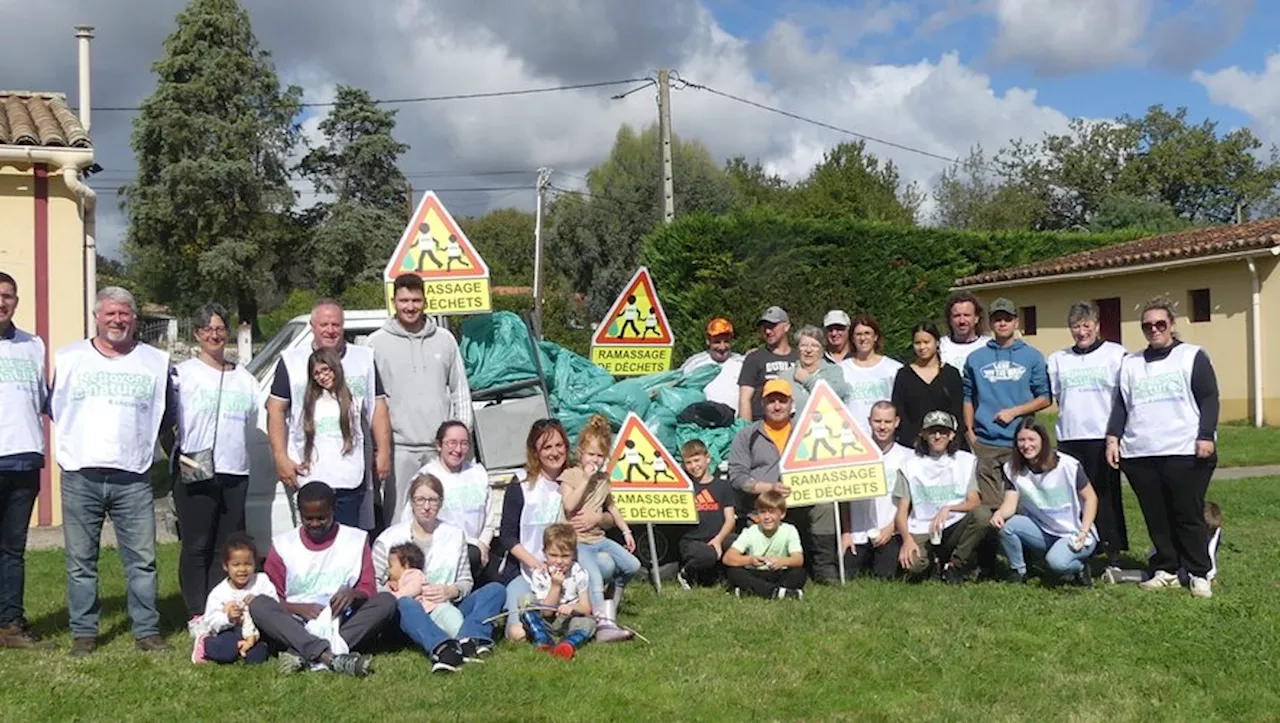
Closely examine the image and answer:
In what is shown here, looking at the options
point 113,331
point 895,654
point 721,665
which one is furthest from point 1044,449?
point 113,331

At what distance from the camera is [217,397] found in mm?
6309

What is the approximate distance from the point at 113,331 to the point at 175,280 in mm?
38191

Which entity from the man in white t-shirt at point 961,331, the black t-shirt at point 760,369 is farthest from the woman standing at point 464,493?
the man in white t-shirt at point 961,331

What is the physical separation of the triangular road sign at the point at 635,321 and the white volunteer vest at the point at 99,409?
15.7 ft

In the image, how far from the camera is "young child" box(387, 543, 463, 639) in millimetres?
6023

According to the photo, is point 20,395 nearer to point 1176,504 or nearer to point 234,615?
point 234,615

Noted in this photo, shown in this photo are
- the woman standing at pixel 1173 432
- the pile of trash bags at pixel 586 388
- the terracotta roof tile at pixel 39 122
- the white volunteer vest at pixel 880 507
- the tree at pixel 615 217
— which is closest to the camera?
the woman standing at pixel 1173 432

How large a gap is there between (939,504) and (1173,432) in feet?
5.01

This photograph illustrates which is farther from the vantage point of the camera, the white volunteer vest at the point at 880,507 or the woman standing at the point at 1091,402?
the white volunteer vest at the point at 880,507

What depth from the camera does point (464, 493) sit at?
6586 mm

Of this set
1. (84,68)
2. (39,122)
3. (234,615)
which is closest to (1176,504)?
(234,615)

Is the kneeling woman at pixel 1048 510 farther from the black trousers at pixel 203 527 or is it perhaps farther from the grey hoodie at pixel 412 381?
the black trousers at pixel 203 527

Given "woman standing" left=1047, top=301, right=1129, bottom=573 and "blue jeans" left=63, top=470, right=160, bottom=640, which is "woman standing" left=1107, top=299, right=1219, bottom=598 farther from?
"blue jeans" left=63, top=470, right=160, bottom=640

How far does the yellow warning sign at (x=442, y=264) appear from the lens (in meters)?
8.27
